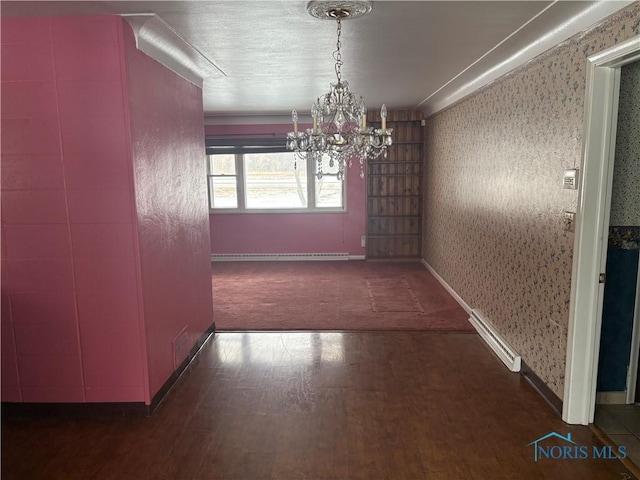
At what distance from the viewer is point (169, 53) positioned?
309 centimetres

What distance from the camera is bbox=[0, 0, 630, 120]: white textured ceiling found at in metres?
2.36

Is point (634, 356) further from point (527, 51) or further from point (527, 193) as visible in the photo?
point (527, 51)

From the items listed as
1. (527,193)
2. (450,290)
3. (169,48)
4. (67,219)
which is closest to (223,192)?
(450,290)

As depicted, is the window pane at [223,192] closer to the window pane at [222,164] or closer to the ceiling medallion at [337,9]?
the window pane at [222,164]

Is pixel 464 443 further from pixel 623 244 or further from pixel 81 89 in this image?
pixel 81 89

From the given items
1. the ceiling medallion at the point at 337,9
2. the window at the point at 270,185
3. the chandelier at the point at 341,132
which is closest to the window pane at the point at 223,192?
the window at the point at 270,185

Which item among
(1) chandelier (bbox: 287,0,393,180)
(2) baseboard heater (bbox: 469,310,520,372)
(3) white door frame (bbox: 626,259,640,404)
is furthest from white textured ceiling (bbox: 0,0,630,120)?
(2) baseboard heater (bbox: 469,310,520,372)

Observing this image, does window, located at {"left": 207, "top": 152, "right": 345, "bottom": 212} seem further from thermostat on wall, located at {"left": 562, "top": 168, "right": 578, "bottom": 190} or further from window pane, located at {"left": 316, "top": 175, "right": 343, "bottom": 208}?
thermostat on wall, located at {"left": 562, "top": 168, "right": 578, "bottom": 190}

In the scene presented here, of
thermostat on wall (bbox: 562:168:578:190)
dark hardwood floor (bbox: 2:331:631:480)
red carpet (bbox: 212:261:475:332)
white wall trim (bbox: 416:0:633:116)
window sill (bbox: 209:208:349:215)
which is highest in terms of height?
white wall trim (bbox: 416:0:633:116)

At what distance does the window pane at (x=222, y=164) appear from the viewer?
24.1 ft

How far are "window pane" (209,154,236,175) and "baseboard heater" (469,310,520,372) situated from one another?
4.54m

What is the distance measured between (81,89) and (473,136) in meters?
3.43

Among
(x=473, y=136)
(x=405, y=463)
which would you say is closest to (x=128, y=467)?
(x=405, y=463)

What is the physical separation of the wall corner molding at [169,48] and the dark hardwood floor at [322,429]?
7.37ft
